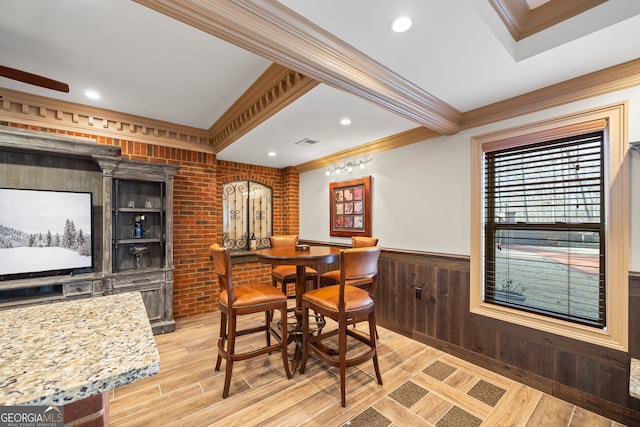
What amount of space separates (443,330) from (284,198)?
3.37 metres

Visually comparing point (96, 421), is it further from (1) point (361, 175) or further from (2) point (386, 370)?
(1) point (361, 175)

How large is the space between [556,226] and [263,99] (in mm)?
2755

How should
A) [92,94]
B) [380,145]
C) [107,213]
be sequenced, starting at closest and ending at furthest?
1. [92,94]
2. [107,213]
3. [380,145]

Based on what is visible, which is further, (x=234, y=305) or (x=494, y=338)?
(x=494, y=338)

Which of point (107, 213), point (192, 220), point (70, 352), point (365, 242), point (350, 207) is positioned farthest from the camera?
point (350, 207)

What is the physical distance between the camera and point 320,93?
6.84ft

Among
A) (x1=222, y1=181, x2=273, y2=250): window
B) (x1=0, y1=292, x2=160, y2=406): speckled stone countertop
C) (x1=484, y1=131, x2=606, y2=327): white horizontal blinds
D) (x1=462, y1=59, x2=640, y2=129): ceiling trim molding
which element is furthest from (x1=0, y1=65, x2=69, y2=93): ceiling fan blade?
(x1=484, y1=131, x2=606, y2=327): white horizontal blinds

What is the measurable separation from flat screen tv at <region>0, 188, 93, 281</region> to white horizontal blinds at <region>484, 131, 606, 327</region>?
4.20m

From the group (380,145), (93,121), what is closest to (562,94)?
(380,145)

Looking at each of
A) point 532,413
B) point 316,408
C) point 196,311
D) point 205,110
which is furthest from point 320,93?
point 196,311

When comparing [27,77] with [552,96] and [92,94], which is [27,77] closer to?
[92,94]

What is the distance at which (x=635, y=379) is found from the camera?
1.48m

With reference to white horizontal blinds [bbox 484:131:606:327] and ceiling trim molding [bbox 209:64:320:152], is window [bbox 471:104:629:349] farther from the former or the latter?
ceiling trim molding [bbox 209:64:320:152]

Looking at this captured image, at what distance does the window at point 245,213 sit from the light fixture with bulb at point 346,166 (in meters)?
1.39
